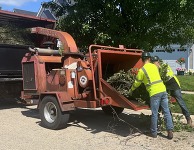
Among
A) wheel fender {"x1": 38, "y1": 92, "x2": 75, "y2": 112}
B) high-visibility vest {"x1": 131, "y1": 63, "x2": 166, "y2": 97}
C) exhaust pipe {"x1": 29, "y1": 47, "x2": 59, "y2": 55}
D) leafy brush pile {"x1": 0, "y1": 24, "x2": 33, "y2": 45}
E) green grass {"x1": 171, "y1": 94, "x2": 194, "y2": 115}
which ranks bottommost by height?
green grass {"x1": 171, "y1": 94, "x2": 194, "y2": 115}

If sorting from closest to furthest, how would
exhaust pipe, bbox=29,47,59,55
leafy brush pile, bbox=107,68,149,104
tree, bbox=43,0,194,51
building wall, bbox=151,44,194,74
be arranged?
leafy brush pile, bbox=107,68,149,104 → exhaust pipe, bbox=29,47,59,55 → tree, bbox=43,0,194,51 → building wall, bbox=151,44,194,74

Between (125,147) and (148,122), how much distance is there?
1906 mm

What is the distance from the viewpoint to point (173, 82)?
791 centimetres

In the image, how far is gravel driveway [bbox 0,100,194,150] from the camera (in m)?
6.57

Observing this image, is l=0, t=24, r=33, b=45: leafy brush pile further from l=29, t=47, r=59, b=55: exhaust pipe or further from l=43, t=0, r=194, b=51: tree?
l=29, t=47, r=59, b=55: exhaust pipe

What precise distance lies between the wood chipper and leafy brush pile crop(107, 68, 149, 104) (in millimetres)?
331

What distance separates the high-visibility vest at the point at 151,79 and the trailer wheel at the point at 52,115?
192cm

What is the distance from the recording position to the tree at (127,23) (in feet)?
34.0

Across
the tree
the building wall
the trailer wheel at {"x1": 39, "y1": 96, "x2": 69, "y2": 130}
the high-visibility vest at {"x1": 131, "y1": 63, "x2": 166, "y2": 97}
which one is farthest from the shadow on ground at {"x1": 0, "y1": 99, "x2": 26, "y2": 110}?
the building wall

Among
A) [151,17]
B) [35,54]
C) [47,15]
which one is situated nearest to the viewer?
[35,54]

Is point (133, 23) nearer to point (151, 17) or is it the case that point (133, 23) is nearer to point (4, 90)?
point (151, 17)

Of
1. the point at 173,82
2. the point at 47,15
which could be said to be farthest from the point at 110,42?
the point at 47,15

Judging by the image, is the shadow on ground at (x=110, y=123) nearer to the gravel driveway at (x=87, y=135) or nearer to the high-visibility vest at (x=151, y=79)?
the gravel driveway at (x=87, y=135)

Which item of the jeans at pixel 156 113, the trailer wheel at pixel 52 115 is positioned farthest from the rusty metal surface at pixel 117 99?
the trailer wheel at pixel 52 115
